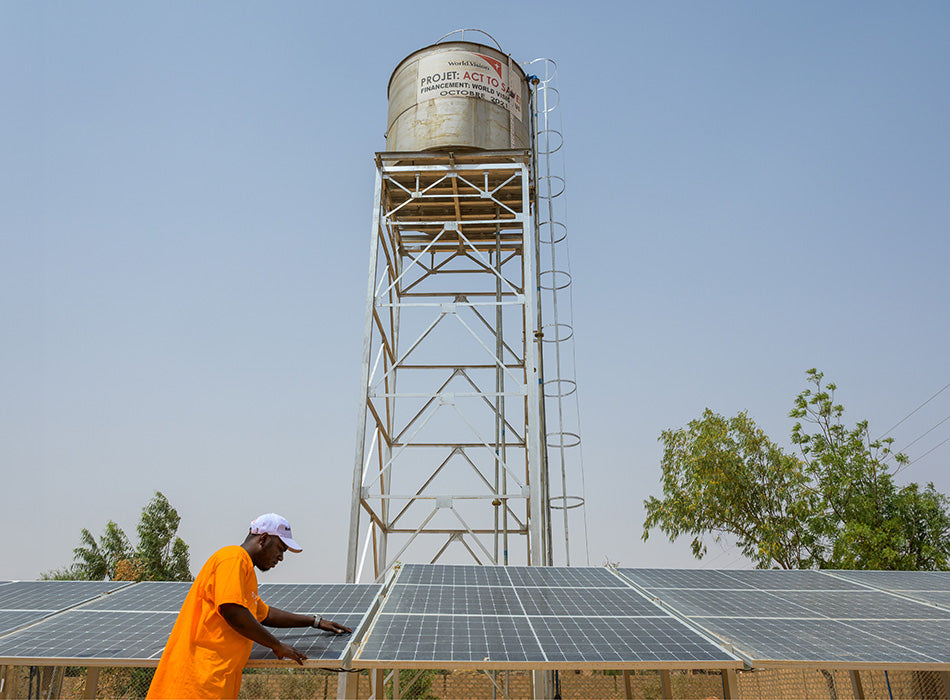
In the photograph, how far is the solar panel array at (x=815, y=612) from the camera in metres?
4.16

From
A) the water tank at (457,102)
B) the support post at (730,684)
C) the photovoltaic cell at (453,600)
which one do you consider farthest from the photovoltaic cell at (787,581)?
the water tank at (457,102)

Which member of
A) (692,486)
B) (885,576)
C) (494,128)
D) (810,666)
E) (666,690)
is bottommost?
(666,690)

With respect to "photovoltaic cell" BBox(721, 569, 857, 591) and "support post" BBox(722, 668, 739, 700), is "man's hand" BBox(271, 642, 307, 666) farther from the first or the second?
"photovoltaic cell" BBox(721, 569, 857, 591)

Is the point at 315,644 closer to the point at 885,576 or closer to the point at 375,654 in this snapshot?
the point at 375,654

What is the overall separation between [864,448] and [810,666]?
1502cm

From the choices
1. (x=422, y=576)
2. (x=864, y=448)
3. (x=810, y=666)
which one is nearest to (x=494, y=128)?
(x=422, y=576)

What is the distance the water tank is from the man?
370 inches

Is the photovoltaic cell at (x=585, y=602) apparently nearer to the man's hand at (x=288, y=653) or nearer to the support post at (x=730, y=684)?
the support post at (x=730, y=684)

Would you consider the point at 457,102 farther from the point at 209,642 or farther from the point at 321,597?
the point at 209,642

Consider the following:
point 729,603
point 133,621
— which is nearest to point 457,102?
point 729,603

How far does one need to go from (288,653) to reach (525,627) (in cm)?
157

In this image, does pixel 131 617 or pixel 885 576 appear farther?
pixel 885 576

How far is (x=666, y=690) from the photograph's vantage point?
608 cm

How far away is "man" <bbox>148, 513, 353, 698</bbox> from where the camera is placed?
3576mm
